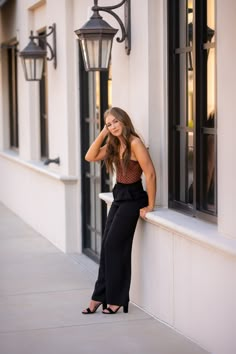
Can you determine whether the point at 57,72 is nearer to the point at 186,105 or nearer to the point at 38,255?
the point at 38,255

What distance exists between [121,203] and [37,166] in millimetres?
5170

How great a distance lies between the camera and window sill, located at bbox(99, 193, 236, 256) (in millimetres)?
5818

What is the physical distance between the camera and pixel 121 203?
24.0 ft

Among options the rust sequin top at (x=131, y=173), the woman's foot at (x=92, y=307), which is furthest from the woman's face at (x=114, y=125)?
the woman's foot at (x=92, y=307)

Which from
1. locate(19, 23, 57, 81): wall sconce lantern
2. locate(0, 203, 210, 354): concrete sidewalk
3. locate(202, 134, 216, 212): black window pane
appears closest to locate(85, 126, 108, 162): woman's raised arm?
locate(202, 134, 216, 212): black window pane

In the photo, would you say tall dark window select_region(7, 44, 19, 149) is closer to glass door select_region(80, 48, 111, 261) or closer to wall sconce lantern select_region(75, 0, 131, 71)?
glass door select_region(80, 48, 111, 261)

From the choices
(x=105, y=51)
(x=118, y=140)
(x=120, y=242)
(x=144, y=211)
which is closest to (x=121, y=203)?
(x=144, y=211)

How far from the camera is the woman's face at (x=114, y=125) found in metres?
7.09

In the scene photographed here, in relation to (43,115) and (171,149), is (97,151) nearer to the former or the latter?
(171,149)

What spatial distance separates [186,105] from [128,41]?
1.01 meters

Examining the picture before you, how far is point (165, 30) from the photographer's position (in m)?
7.28

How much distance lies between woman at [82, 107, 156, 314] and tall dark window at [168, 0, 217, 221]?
1.01 feet

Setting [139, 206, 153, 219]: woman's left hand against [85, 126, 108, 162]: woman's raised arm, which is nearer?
[139, 206, 153, 219]: woman's left hand

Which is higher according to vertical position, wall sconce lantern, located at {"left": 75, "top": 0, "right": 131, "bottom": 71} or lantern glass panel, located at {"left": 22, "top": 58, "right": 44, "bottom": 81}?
wall sconce lantern, located at {"left": 75, "top": 0, "right": 131, "bottom": 71}
